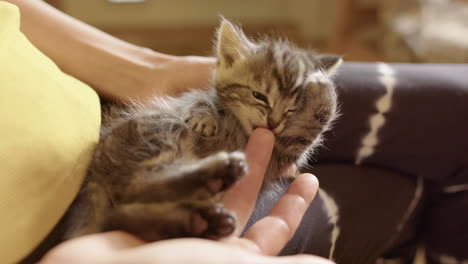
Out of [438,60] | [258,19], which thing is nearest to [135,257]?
[438,60]

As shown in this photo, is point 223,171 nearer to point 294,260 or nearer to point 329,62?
point 294,260

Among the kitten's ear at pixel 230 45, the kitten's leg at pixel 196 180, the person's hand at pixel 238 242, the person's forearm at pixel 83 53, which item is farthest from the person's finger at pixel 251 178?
the person's forearm at pixel 83 53

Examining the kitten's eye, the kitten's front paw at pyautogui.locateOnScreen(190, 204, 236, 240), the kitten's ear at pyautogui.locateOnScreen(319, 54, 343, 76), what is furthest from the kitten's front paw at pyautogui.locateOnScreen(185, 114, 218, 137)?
the kitten's ear at pyautogui.locateOnScreen(319, 54, 343, 76)

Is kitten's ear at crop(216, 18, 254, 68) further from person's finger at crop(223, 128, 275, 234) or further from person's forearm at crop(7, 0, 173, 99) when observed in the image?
person's forearm at crop(7, 0, 173, 99)

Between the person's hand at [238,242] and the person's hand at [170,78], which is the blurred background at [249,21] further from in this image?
the person's hand at [238,242]

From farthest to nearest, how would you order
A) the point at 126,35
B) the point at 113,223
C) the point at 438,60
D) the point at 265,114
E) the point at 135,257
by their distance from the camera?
the point at 126,35 < the point at 438,60 < the point at 265,114 < the point at 113,223 < the point at 135,257

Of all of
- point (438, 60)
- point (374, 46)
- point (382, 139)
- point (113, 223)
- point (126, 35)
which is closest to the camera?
point (113, 223)

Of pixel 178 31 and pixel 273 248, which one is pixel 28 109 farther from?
pixel 178 31
